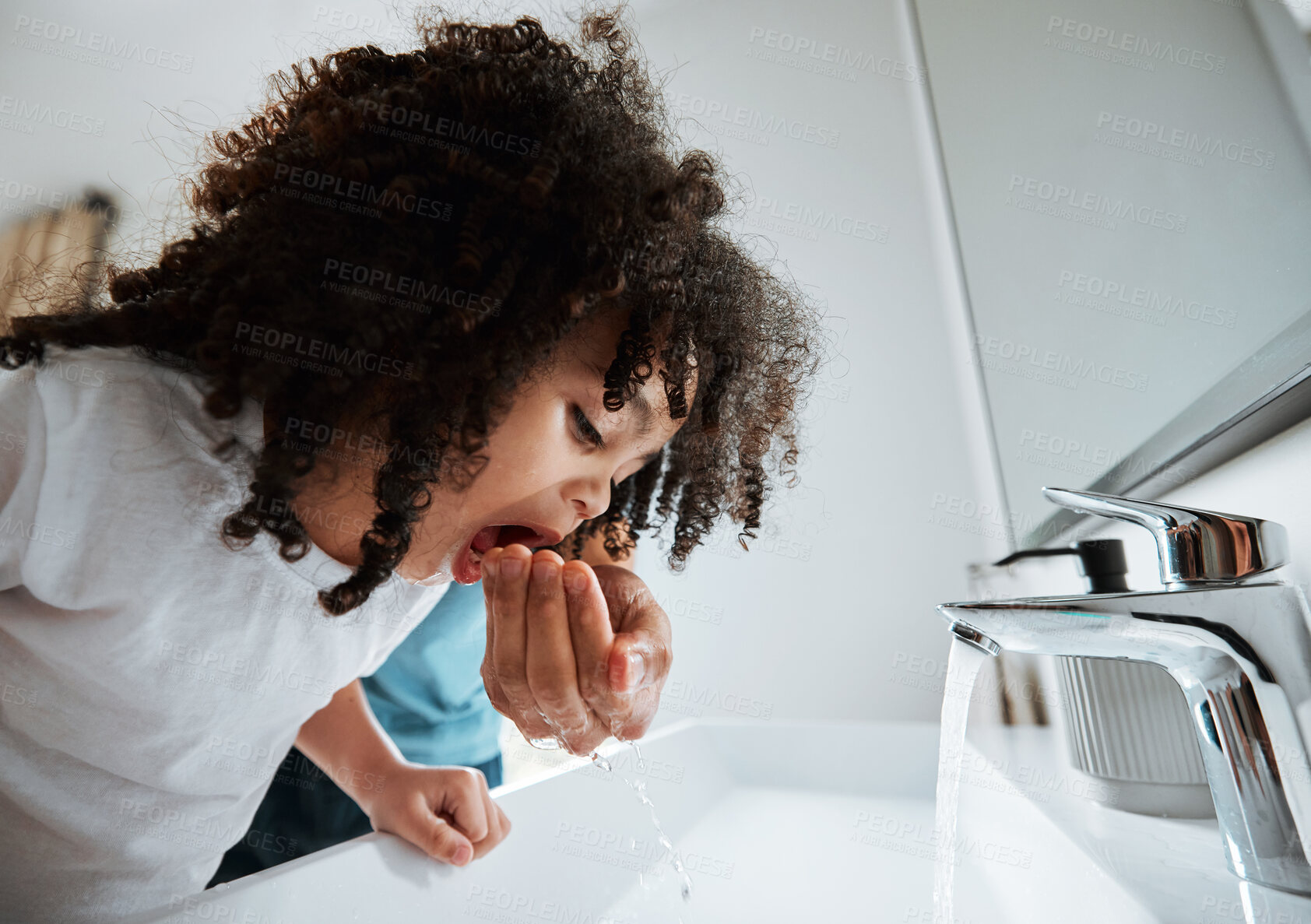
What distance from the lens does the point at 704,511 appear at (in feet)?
2.76

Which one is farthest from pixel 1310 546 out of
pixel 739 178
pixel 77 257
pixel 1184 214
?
pixel 77 257

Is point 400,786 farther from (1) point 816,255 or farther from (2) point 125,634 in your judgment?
(1) point 816,255

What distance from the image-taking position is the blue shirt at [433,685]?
38.6 inches

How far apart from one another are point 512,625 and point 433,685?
57 cm

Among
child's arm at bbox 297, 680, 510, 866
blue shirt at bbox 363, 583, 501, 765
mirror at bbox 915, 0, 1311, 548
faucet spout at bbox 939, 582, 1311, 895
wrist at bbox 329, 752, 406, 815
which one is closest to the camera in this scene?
faucet spout at bbox 939, 582, 1311, 895

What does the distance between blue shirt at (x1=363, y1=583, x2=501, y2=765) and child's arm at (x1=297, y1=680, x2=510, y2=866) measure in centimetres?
20

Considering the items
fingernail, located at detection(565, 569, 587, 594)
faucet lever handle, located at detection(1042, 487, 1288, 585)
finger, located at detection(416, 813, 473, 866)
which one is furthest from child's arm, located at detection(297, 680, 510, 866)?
faucet lever handle, located at detection(1042, 487, 1288, 585)

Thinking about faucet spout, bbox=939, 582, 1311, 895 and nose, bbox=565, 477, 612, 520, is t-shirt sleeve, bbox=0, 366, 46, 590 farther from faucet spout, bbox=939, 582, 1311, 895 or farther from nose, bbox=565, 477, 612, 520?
faucet spout, bbox=939, 582, 1311, 895

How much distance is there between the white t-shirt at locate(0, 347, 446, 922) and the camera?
Result: 47 centimetres

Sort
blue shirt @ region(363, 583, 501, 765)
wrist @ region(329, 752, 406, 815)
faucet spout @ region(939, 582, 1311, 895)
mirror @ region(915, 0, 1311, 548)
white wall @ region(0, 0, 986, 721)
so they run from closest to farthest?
faucet spout @ region(939, 582, 1311, 895)
mirror @ region(915, 0, 1311, 548)
wrist @ region(329, 752, 406, 815)
blue shirt @ region(363, 583, 501, 765)
white wall @ region(0, 0, 986, 721)

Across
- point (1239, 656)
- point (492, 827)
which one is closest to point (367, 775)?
point (492, 827)

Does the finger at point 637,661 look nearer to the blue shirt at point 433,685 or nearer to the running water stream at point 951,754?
the running water stream at point 951,754

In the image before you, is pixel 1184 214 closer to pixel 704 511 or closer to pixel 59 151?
pixel 704 511

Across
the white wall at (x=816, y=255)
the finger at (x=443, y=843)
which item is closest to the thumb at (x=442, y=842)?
the finger at (x=443, y=843)
